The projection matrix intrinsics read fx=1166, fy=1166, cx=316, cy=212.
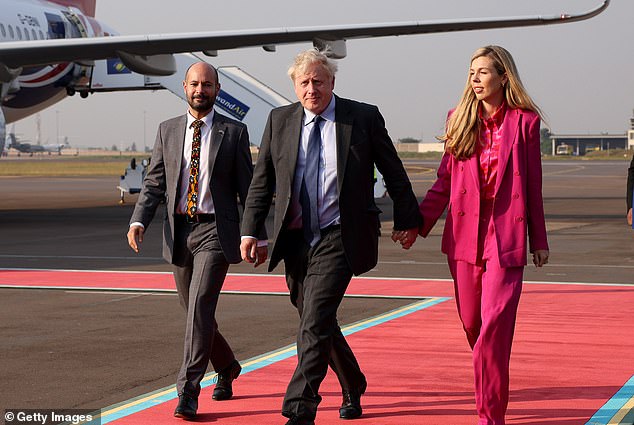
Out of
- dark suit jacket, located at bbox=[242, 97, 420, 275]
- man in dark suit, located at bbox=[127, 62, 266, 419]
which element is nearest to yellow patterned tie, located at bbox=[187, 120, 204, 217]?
man in dark suit, located at bbox=[127, 62, 266, 419]

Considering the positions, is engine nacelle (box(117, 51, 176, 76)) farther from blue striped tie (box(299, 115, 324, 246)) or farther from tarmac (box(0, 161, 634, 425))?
blue striped tie (box(299, 115, 324, 246))

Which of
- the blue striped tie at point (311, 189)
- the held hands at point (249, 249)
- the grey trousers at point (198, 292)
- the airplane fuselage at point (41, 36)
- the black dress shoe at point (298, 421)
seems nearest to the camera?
the black dress shoe at point (298, 421)

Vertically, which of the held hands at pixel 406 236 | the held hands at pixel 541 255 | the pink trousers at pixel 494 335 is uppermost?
the held hands at pixel 406 236

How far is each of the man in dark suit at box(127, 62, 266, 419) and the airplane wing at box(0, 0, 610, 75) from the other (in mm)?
14365

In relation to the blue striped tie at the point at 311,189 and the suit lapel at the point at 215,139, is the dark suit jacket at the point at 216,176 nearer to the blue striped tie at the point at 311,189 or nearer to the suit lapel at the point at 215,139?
the suit lapel at the point at 215,139

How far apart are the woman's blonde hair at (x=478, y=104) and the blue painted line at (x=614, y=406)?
1623 millimetres

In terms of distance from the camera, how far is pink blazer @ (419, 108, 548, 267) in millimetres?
5758

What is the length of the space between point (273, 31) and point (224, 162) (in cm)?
1529

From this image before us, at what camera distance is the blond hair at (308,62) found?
5.91m

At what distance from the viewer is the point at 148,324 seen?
32.6 ft

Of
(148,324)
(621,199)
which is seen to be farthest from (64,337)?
(621,199)

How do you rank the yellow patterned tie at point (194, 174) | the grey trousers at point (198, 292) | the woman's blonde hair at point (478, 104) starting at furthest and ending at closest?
1. the yellow patterned tie at point (194, 174)
2. the grey trousers at point (198, 292)
3. the woman's blonde hair at point (478, 104)

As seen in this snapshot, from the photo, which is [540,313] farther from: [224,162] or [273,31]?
[273,31]

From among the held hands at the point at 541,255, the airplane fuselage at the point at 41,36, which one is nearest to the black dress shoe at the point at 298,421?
the held hands at the point at 541,255
